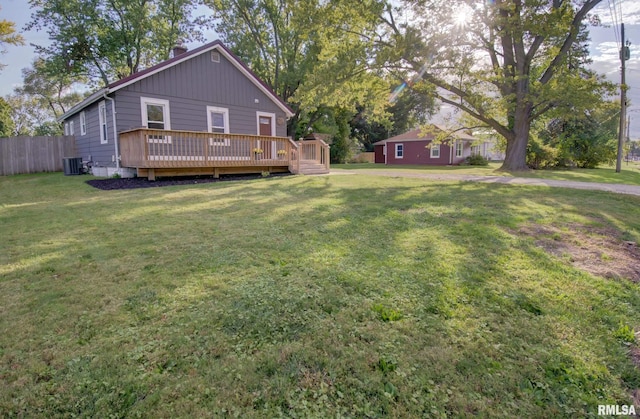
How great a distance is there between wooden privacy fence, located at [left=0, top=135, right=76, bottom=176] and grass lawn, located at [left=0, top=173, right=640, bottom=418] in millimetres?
14512

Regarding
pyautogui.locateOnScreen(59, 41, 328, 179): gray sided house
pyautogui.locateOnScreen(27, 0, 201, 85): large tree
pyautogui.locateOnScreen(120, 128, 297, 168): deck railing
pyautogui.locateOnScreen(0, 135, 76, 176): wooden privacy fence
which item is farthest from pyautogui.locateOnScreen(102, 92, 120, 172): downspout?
pyautogui.locateOnScreen(27, 0, 201, 85): large tree

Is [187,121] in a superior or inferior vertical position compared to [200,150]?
superior

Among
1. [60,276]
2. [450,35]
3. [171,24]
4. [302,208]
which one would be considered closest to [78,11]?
[171,24]

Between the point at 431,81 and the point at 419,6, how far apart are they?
311cm

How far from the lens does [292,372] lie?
74.0 inches

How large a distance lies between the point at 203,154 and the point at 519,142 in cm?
1491

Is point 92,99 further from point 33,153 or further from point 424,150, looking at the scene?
point 424,150

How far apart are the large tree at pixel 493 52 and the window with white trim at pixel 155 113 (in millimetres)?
8730

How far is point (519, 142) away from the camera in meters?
16.8

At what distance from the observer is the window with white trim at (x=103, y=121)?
12.3 metres

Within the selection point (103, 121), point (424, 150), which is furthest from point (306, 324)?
point (424, 150)

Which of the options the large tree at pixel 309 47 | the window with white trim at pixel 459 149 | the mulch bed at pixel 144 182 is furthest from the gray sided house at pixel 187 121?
the window with white trim at pixel 459 149

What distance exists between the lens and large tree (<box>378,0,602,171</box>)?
13594 millimetres

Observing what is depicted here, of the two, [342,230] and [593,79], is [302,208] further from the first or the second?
[593,79]
